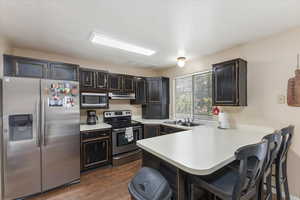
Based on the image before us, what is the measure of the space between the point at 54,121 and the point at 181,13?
2.40 metres

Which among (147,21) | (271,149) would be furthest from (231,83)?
(147,21)

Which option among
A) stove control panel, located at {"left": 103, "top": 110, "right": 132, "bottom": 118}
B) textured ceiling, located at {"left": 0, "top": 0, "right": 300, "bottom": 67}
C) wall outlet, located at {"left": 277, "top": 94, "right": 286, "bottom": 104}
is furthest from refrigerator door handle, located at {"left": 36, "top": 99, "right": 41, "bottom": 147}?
wall outlet, located at {"left": 277, "top": 94, "right": 286, "bottom": 104}

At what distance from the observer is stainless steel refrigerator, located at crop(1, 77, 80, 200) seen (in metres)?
1.86

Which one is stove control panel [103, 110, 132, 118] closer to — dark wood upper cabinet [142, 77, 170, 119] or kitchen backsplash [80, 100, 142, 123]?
kitchen backsplash [80, 100, 142, 123]

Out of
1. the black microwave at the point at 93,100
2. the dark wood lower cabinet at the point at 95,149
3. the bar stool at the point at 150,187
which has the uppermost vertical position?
the black microwave at the point at 93,100

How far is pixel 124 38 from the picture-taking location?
2.21m

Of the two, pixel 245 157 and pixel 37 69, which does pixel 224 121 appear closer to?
pixel 245 157

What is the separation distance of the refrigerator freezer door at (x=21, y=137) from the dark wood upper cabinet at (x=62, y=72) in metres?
0.26

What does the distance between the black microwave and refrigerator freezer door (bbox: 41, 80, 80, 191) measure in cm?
61

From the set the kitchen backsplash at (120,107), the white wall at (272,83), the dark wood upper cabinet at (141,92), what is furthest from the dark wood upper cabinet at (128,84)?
the white wall at (272,83)

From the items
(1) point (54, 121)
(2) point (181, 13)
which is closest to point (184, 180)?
(2) point (181, 13)

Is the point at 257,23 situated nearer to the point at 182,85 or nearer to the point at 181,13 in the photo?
the point at 181,13

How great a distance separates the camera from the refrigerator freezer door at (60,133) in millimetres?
2100

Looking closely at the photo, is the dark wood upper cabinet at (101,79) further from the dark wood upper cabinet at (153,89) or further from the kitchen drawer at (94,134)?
the dark wood upper cabinet at (153,89)
